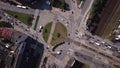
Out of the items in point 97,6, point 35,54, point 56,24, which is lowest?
point 35,54

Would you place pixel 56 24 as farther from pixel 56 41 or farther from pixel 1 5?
pixel 1 5

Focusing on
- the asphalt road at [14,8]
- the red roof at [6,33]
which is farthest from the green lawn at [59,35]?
the red roof at [6,33]

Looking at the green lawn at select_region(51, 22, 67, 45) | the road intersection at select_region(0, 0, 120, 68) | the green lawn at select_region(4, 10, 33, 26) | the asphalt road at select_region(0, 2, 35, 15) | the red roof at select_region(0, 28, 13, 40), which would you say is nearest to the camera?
the red roof at select_region(0, 28, 13, 40)

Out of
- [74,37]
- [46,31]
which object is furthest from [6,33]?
[74,37]

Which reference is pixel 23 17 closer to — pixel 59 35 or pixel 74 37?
pixel 59 35

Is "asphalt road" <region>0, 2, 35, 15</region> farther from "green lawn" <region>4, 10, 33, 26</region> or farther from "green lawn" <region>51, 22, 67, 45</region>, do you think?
"green lawn" <region>51, 22, 67, 45</region>

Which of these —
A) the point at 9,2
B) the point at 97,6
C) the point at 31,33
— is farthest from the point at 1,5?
the point at 97,6

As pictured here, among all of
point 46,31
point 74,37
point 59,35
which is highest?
point 46,31

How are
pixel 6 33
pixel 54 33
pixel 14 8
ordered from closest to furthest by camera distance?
pixel 6 33, pixel 54 33, pixel 14 8

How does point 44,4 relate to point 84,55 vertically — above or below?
above

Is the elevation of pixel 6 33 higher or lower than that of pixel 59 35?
lower

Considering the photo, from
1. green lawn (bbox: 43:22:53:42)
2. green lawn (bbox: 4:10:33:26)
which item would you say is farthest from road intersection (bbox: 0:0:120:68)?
green lawn (bbox: 43:22:53:42)
